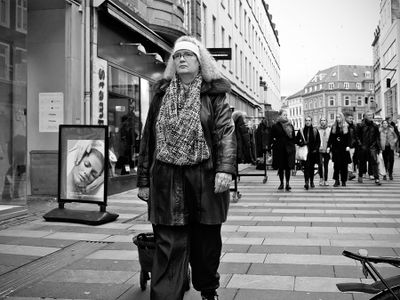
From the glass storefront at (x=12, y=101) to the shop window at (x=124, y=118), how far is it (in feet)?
10.8

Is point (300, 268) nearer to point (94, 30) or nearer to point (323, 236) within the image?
point (323, 236)

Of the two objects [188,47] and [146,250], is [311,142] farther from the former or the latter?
[188,47]

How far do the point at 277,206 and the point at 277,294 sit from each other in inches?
219

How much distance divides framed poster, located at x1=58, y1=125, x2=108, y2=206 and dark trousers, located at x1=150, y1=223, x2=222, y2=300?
4.35 metres

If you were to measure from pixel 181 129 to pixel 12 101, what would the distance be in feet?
19.9

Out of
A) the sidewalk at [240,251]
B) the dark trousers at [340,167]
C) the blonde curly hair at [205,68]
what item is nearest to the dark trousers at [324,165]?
the dark trousers at [340,167]

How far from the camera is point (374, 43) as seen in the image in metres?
88.8

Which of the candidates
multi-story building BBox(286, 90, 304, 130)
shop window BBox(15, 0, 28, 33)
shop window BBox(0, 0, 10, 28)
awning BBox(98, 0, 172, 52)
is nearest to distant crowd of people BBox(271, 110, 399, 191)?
awning BBox(98, 0, 172, 52)

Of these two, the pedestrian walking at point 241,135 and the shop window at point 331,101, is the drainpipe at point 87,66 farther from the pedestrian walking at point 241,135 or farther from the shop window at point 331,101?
the shop window at point 331,101

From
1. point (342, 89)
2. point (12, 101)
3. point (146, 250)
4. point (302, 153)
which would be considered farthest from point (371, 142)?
point (342, 89)

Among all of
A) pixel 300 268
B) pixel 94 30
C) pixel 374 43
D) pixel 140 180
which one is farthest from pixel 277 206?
pixel 374 43

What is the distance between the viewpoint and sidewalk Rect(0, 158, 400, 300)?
4.22 metres

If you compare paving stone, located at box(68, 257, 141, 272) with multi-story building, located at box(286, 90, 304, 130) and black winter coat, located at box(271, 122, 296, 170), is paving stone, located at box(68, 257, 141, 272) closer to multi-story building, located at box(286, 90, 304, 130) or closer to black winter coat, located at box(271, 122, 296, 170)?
black winter coat, located at box(271, 122, 296, 170)

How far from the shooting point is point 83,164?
784 cm
